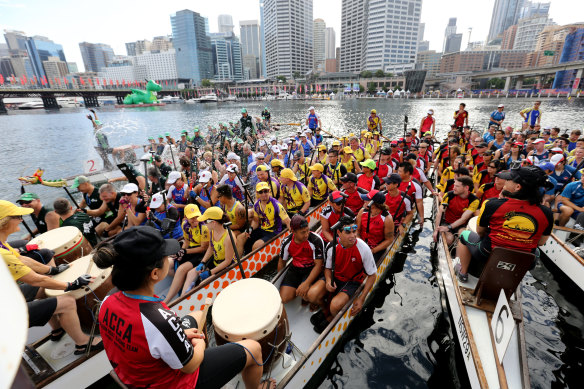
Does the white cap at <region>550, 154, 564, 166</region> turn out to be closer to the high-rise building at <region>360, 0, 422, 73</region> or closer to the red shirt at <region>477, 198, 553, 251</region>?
the red shirt at <region>477, 198, 553, 251</region>

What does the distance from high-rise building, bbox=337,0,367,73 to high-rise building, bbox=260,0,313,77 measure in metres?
22.5

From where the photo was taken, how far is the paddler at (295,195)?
25.6 feet

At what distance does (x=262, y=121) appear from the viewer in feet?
83.4

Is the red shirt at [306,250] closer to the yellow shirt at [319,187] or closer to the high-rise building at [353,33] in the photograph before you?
the yellow shirt at [319,187]

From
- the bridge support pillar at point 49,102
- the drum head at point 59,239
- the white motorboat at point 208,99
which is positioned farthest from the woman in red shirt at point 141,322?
the bridge support pillar at point 49,102

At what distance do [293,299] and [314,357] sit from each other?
156 centimetres

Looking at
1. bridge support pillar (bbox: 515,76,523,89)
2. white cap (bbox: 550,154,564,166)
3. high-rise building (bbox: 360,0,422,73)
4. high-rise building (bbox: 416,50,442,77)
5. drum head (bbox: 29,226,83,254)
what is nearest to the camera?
drum head (bbox: 29,226,83,254)

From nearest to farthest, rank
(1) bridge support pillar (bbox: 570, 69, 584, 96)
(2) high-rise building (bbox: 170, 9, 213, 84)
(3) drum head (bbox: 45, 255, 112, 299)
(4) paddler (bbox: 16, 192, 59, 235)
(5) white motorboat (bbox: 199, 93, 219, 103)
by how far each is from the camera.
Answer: (3) drum head (bbox: 45, 255, 112, 299), (4) paddler (bbox: 16, 192, 59, 235), (1) bridge support pillar (bbox: 570, 69, 584, 96), (5) white motorboat (bbox: 199, 93, 219, 103), (2) high-rise building (bbox: 170, 9, 213, 84)

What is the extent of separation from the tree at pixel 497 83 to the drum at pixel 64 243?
400ft

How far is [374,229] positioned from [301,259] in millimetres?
1822

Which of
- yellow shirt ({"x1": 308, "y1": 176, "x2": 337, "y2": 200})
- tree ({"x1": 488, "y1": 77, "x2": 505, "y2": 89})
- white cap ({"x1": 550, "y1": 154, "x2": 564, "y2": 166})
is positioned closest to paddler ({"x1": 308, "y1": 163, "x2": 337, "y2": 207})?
yellow shirt ({"x1": 308, "y1": 176, "x2": 337, "y2": 200})

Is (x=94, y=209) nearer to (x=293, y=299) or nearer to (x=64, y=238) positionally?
(x=64, y=238)

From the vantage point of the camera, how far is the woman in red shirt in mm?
2180

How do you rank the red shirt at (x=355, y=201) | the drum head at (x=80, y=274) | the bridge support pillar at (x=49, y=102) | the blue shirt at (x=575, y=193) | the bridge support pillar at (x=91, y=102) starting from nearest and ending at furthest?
1. the drum head at (x=80, y=274)
2. the blue shirt at (x=575, y=193)
3. the red shirt at (x=355, y=201)
4. the bridge support pillar at (x=49, y=102)
5. the bridge support pillar at (x=91, y=102)
